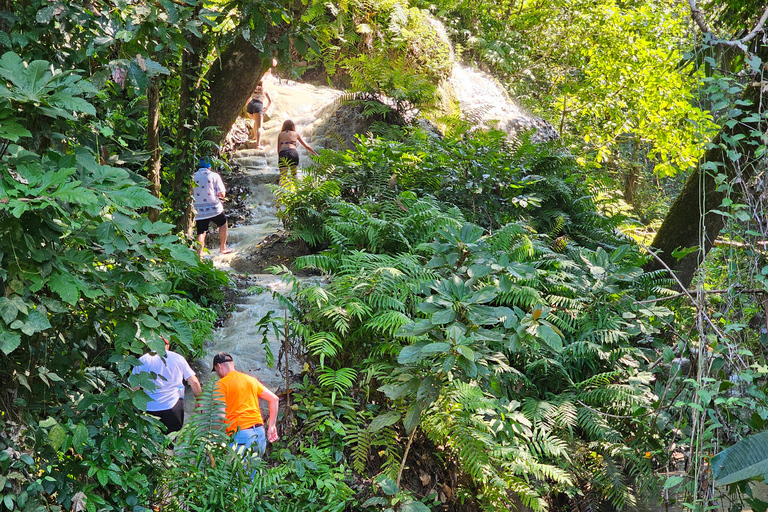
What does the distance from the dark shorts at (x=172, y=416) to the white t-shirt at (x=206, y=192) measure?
3.43m

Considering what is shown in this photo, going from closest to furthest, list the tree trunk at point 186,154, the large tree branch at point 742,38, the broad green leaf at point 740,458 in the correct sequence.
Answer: the broad green leaf at point 740,458 < the large tree branch at point 742,38 < the tree trunk at point 186,154

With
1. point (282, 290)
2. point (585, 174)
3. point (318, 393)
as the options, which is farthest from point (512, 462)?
point (585, 174)

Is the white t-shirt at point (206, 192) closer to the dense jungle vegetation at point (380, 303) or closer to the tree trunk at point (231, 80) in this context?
the dense jungle vegetation at point (380, 303)

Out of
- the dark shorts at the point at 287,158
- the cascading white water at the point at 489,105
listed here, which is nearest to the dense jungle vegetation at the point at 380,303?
the dark shorts at the point at 287,158

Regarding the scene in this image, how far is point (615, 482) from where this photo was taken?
4.68 m

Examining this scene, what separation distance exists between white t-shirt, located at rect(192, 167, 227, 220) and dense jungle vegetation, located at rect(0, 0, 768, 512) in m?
0.17

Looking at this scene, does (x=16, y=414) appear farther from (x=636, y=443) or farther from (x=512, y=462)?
(x=636, y=443)

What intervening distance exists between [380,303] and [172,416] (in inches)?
71.2

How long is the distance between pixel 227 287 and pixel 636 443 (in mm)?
4732

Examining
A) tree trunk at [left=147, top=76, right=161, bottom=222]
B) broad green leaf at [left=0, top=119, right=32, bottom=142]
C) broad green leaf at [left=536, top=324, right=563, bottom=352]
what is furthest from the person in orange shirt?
broad green leaf at [left=0, top=119, right=32, bottom=142]

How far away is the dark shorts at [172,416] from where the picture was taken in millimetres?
4691

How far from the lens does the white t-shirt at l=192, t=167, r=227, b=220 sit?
24.9 feet

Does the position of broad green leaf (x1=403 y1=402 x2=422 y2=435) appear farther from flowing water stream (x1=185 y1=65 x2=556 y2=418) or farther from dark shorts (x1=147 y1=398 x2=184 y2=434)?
dark shorts (x1=147 y1=398 x2=184 y2=434)

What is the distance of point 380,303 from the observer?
15.4ft
